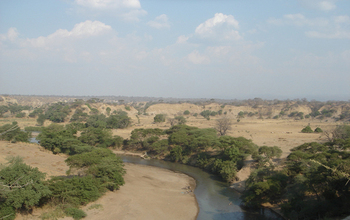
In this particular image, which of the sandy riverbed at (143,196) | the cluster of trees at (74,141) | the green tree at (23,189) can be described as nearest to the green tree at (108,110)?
the cluster of trees at (74,141)

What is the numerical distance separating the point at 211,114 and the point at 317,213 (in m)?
75.4

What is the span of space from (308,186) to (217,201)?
8399mm

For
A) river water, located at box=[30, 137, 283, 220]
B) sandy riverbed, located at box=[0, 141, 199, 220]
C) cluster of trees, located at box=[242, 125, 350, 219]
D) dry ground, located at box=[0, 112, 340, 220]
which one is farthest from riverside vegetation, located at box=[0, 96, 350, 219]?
dry ground, located at box=[0, 112, 340, 220]

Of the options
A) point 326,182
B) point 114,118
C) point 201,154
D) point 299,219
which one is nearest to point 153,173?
point 201,154

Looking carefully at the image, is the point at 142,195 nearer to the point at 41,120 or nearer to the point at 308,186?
the point at 308,186

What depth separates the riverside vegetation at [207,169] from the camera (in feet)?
48.4

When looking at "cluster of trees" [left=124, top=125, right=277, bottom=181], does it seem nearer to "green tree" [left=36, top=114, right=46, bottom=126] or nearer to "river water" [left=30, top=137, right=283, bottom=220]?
"river water" [left=30, top=137, right=283, bottom=220]

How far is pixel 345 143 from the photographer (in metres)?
25.3

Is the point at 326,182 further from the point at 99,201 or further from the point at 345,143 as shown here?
the point at 99,201

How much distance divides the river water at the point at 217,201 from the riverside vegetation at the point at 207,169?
971 mm

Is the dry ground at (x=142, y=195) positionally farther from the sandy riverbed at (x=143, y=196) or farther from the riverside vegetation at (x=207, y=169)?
the riverside vegetation at (x=207, y=169)

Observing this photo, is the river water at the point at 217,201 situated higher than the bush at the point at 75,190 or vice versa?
the bush at the point at 75,190

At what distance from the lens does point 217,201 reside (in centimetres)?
2225

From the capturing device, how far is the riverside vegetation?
A: 48.4 feet
